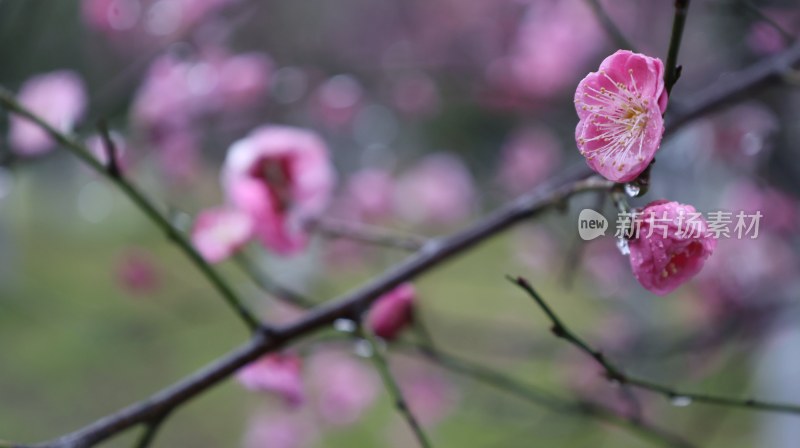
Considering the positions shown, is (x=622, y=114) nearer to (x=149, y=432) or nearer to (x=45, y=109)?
(x=149, y=432)

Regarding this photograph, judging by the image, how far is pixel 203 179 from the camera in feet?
6.25

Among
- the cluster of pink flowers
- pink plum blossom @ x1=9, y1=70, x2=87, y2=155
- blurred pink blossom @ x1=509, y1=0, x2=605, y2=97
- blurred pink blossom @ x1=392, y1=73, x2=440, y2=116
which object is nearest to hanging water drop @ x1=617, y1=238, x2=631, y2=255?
the cluster of pink flowers

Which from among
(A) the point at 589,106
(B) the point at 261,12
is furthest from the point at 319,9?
(A) the point at 589,106

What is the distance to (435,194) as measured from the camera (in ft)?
6.50

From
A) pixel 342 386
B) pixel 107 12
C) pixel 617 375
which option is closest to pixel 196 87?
pixel 107 12

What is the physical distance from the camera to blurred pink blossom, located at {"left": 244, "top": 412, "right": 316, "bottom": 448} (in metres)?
1.67

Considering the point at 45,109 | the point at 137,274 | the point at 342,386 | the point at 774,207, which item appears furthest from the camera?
the point at 137,274

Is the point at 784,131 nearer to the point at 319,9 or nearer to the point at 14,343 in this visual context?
the point at 319,9

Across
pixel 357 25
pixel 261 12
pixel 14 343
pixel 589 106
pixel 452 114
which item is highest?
pixel 589 106

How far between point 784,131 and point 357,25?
1.63 metres

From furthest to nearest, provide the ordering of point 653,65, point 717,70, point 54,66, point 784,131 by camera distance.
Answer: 1. point 54,66
2. point 717,70
3. point 784,131
4. point 653,65

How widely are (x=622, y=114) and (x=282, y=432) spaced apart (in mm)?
1542

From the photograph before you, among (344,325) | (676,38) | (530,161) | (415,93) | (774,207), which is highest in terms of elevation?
(676,38)

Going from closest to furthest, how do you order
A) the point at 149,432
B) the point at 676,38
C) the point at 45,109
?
the point at 676,38
the point at 149,432
the point at 45,109
